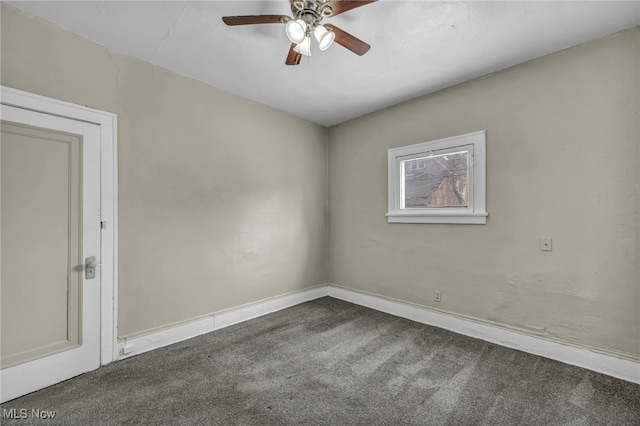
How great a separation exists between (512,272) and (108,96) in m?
3.95

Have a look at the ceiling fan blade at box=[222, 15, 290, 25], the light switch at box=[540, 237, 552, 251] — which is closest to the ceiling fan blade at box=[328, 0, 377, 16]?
the ceiling fan blade at box=[222, 15, 290, 25]

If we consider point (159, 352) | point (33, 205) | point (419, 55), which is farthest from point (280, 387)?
point (419, 55)

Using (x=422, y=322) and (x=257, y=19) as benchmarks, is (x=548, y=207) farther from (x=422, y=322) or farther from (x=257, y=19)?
(x=257, y=19)

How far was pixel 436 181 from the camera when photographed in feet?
10.6

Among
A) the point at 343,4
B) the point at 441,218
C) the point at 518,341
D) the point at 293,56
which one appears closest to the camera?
the point at 343,4

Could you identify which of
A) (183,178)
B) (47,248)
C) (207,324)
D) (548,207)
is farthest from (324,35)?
(207,324)

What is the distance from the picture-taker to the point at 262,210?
3.53 meters

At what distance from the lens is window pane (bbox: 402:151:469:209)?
3018 millimetres

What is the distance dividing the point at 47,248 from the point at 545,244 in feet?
13.2

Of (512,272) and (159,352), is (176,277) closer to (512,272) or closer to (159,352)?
(159,352)

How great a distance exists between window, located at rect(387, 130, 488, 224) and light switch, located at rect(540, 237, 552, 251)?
0.49 metres

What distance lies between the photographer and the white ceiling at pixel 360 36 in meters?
1.92

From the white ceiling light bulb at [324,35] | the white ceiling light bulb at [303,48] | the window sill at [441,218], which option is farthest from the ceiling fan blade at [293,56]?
the window sill at [441,218]

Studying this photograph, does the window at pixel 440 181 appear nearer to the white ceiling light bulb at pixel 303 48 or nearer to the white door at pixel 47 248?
the white ceiling light bulb at pixel 303 48
